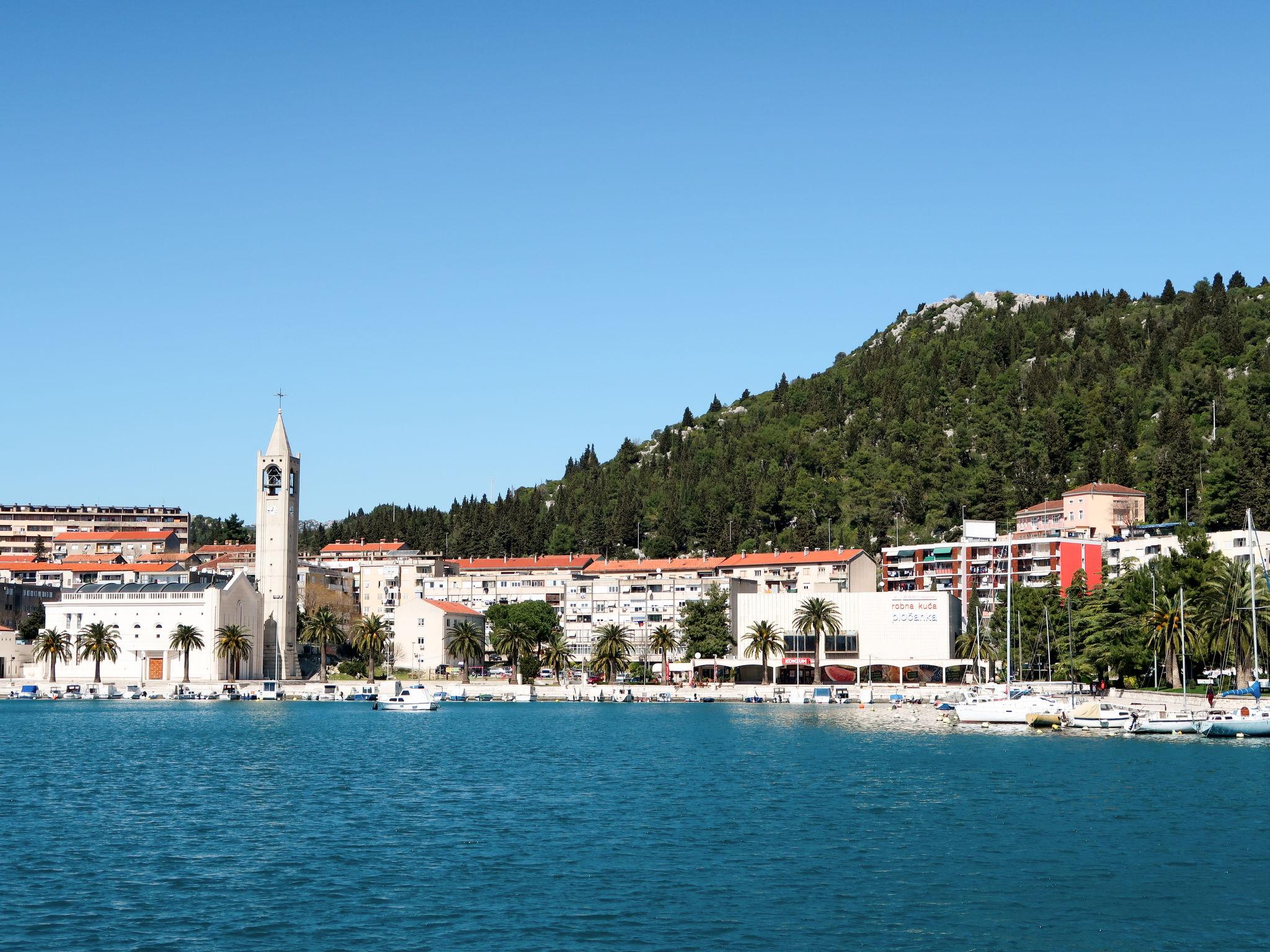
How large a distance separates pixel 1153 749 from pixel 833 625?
232 feet

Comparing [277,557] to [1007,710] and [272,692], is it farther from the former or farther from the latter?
[1007,710]

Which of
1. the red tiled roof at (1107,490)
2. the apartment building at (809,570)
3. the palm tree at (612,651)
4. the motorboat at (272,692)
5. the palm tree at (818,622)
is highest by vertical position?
the red tiled roof at (1107,490)

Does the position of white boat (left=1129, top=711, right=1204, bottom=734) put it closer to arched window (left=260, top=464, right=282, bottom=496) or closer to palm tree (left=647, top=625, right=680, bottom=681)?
palm tree (left=647, top=625, right=680, bottom=681)

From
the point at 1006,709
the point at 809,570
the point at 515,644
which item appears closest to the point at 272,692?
the point at 515,644

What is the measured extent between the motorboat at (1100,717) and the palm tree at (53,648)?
326 ft

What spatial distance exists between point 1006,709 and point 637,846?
184 ft

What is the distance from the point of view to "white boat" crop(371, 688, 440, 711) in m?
116

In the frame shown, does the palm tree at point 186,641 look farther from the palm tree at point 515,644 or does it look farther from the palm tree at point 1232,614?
the palm tree at point 1232,614

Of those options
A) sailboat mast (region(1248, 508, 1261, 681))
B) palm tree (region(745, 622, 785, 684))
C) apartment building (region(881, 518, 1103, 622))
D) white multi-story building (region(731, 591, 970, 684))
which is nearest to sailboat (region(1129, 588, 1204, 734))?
sailboat mast (region(1248, 508, 1261, 681))

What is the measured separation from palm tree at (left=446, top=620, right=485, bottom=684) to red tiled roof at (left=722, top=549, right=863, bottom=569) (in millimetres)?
35175

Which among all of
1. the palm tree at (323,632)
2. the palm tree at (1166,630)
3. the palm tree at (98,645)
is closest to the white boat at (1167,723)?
the palm tree at (1166,630)

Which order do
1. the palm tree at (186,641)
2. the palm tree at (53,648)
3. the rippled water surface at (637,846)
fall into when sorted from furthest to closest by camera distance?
the palm tree at (53,648), the palm tree at (186,641), the rippled water surface at (637,846)

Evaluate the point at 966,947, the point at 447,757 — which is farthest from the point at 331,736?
the point at 966,947

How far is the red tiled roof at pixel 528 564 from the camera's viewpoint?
18838cm
